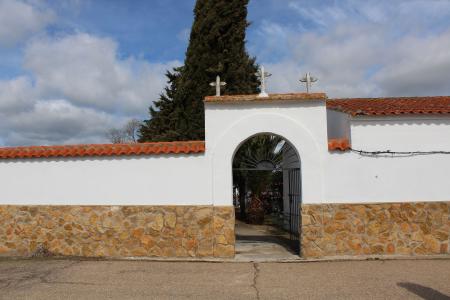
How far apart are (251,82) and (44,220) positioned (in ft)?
39.1

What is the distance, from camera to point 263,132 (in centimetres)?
1001

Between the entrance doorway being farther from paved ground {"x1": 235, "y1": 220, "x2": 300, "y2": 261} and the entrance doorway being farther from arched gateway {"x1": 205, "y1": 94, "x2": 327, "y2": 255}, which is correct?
arched gateway {"x1": 205, "y1": 94, "x2": 327, "y2": 255}

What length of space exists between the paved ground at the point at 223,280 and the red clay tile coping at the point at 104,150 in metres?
2.45

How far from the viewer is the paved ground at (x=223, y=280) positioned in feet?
22.6

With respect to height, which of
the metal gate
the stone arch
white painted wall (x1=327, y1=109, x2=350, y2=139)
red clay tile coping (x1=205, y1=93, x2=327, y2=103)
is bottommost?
the metal gate

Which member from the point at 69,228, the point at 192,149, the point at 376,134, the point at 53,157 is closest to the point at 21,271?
the point at 69,228

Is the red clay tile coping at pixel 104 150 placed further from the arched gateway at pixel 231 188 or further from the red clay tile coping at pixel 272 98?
the red clay tile coping at pixel 272 98

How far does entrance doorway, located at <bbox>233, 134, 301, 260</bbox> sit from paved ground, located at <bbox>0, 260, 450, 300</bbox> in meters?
1.52

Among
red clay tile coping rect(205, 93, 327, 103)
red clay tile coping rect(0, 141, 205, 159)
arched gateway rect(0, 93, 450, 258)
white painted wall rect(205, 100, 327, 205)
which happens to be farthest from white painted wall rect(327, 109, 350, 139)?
red clay tile coping rect(0, 141, 205, 159)

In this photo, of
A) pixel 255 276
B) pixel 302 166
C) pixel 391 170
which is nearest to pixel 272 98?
pixel 302 166

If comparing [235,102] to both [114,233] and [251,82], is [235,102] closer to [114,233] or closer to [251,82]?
[114,233]

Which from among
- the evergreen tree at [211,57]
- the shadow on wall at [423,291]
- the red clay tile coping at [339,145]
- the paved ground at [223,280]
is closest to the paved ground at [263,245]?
the paved ground at [223,280]

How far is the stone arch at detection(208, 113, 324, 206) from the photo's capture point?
9828mm

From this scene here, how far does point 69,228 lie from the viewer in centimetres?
1016
